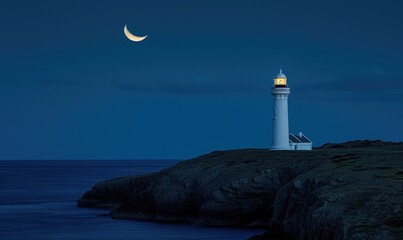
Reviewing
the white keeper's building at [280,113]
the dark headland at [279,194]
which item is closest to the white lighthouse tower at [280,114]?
the white keeper's building at [280,113]

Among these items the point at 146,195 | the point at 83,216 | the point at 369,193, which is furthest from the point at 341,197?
the point at 83,216

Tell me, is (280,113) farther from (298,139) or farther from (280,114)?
(298,139)

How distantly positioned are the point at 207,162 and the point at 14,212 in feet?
68.5

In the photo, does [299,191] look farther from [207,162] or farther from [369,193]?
[207,162]

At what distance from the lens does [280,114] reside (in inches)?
3231

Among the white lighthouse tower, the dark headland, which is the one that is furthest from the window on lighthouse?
the dark headland

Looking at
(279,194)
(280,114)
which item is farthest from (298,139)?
(279,194)

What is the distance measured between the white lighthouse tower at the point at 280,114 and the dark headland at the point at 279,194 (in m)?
3.25

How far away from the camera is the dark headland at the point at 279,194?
132ft

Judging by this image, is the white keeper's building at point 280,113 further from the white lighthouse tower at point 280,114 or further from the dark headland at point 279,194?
the dark headland at point 279,194

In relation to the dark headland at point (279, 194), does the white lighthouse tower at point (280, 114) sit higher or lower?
higher

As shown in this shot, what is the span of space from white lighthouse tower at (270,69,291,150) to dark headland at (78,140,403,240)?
3.25m

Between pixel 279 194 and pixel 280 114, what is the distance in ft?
86.5

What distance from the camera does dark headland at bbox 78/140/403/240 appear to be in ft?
132
